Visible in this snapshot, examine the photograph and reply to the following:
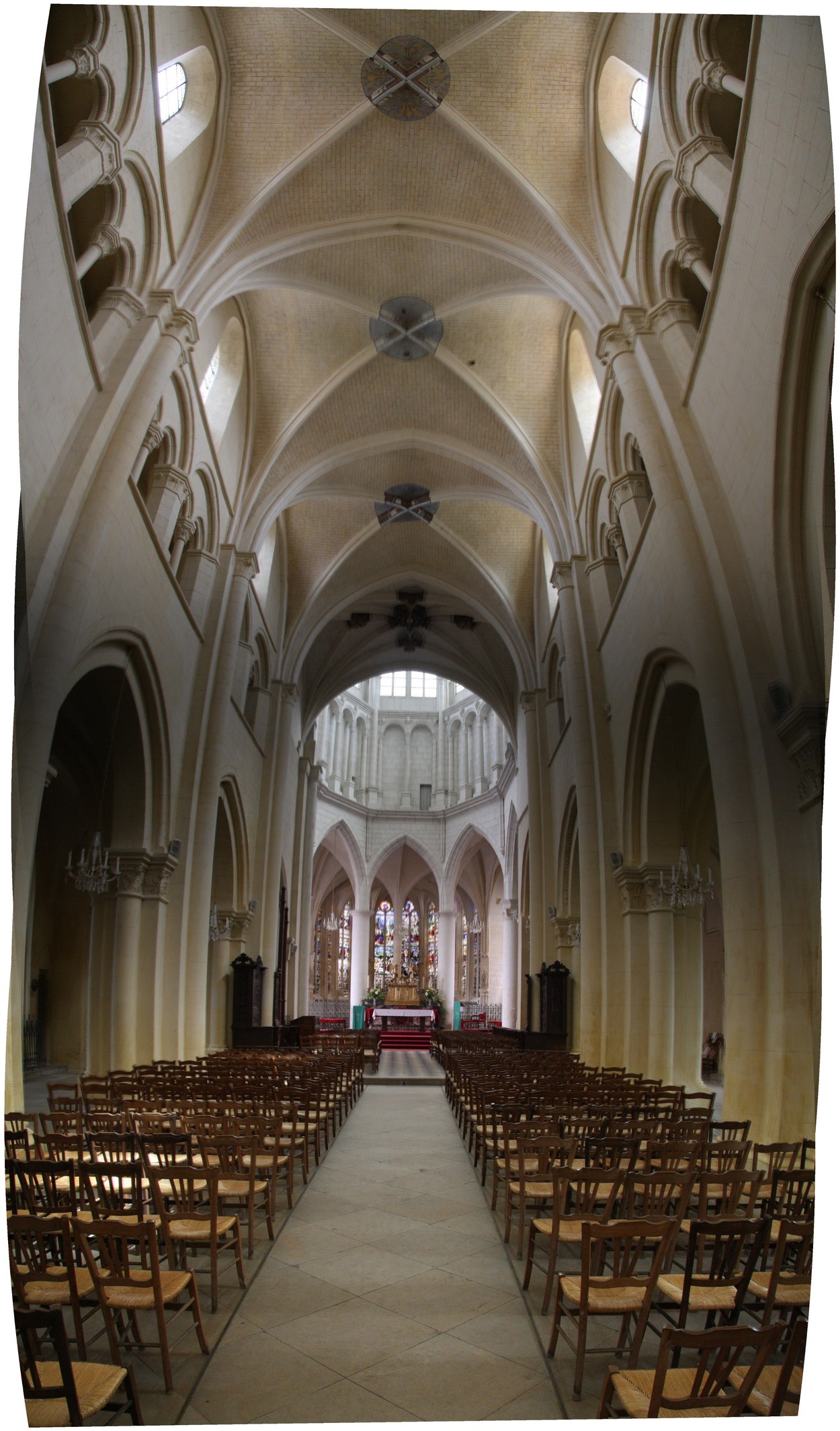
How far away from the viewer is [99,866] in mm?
14961

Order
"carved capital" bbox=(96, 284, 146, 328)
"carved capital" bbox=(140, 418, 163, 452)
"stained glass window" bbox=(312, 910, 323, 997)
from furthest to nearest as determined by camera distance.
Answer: "stained glass window" bbox=(312, 910, 323, 997) → "carved capital" bbox=(140, 418, 163, 452) → "carved capital" bbox=(96, 284, 146, 328)

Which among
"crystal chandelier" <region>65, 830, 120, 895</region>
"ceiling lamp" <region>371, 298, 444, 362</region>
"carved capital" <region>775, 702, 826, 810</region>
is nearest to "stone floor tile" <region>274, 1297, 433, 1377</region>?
"carved capital" <region>775, 702, 826, 810</region>

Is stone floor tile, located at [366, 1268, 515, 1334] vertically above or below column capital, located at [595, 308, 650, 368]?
below

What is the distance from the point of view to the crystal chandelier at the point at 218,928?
2247 centimetres

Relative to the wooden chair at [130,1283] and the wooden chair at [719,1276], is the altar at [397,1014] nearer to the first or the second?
the wooden chair at [719,1276]

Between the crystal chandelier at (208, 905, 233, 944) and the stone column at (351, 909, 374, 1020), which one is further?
the stone column at (351, 909, 374, 1020)

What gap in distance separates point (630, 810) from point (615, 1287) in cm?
1313

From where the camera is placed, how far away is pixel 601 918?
17.6 metres

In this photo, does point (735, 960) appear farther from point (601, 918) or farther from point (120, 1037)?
point (120, 1037)

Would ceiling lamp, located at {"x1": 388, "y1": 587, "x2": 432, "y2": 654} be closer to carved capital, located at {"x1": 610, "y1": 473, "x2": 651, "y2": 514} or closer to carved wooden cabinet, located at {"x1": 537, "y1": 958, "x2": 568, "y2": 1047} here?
carved wooden cabinet, located at {"x1": 537, "y1": 958, "x2": 568, "y2": 1047}

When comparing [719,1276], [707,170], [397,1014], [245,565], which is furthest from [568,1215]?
[397,1014]

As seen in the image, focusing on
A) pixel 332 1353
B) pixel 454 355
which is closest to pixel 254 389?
pixel 454 355

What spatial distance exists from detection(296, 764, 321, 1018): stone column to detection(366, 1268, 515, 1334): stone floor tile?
27715 millimetres

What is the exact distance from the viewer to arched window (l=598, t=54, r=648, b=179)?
1436 cm
